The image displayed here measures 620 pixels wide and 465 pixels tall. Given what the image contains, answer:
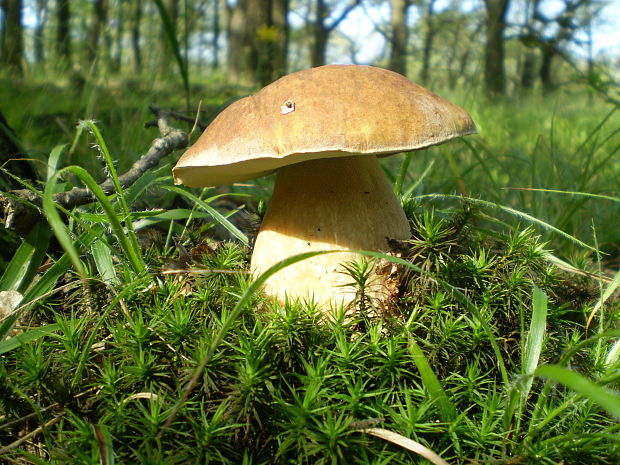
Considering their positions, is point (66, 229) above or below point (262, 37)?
below

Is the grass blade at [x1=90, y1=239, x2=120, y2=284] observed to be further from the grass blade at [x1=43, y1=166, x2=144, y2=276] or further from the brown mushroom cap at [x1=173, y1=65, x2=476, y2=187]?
the brown mushroom cap at [x1=173, y1=65, x2=476, y2=187]

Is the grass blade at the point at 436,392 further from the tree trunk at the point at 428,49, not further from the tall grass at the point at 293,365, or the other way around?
the tree trunk at the point at 428,49

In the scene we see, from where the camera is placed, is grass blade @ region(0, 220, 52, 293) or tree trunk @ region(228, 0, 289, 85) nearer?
grass blade @ region(0, 220, 52, 293)

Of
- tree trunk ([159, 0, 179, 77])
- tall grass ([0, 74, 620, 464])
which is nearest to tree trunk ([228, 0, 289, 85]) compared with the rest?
tree trunk ([159, 0, 179, 77])

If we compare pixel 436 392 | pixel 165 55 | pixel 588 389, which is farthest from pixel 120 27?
pixel 588 389

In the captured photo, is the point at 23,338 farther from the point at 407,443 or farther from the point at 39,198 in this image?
the point at 407,443

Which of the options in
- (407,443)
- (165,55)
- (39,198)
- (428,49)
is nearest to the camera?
(407,443)

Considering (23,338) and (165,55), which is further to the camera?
(165,55)
